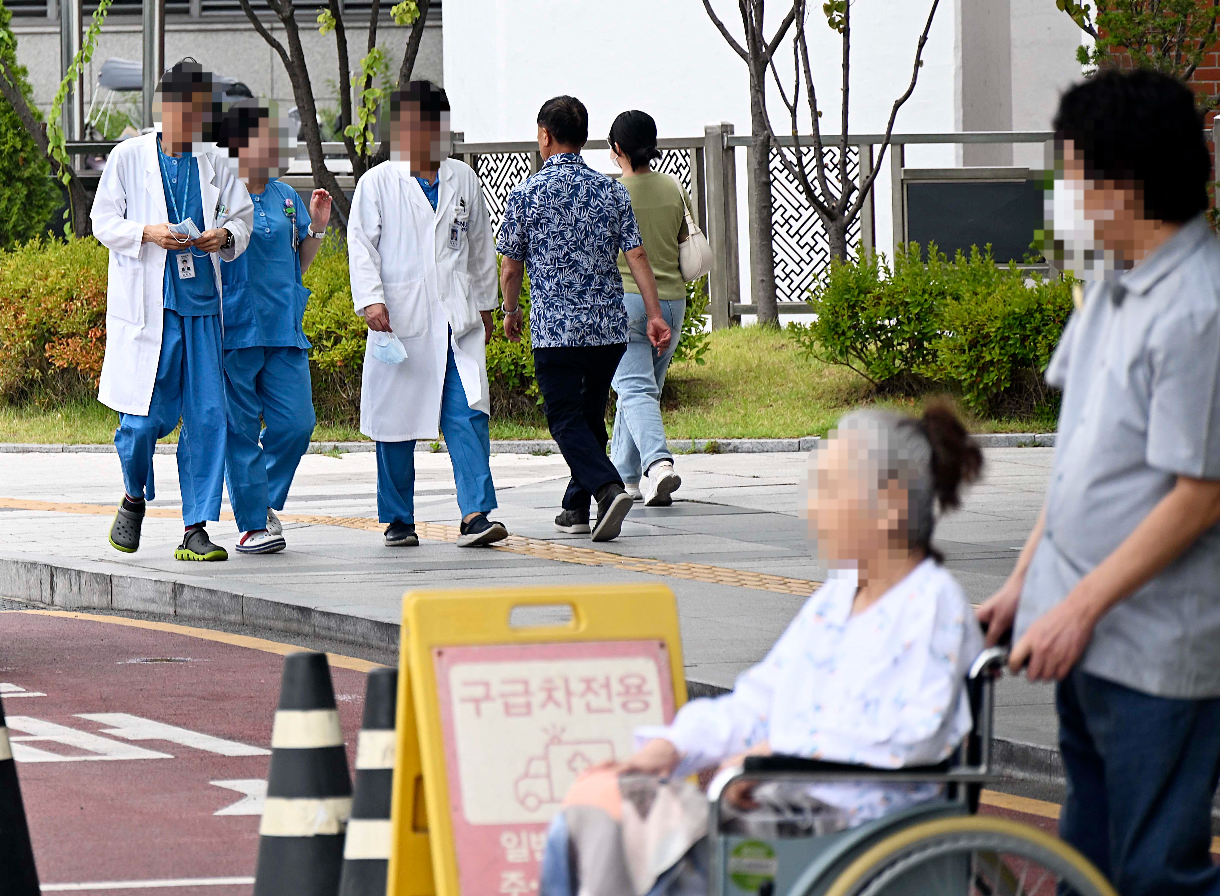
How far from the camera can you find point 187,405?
29.7ft

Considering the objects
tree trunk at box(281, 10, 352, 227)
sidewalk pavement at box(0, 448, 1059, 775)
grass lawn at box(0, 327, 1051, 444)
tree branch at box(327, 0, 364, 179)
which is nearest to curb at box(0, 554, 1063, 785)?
sidewalk pavement at box(0, 448, 1059, 775)

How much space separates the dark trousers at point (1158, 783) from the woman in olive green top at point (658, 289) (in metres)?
7.22

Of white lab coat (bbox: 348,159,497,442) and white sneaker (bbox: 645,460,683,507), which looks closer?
white lab coat (bbox: 348,159,497,442)

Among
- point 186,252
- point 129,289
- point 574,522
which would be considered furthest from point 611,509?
point 129,289

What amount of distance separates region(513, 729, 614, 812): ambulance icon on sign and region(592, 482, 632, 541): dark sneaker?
5.72 m

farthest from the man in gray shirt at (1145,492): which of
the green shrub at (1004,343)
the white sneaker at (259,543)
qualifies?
the green shrub at (1004,343)

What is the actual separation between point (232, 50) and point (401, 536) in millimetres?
28009

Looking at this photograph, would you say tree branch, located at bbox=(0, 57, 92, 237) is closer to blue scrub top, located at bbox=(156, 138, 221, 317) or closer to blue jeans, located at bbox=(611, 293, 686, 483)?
blue jeans, located at bbox=(611, 293, 686, 483)

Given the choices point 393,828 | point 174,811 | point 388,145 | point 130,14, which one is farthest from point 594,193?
point 130,14

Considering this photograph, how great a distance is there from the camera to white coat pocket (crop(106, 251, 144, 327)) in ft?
29.2

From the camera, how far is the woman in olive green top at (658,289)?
33.5 feet

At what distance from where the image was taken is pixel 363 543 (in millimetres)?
9812

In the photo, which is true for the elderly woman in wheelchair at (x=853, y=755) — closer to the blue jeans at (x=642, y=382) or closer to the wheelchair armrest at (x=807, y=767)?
the wheelchair armrest at (x=807, y=767)

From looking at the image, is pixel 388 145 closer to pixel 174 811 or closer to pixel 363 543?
pixel 363 543
